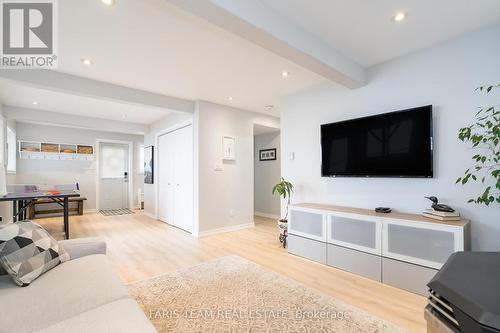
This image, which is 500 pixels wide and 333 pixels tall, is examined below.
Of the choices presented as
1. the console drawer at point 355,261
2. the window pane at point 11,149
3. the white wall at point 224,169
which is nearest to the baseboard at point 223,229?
the white wall at point 224,169

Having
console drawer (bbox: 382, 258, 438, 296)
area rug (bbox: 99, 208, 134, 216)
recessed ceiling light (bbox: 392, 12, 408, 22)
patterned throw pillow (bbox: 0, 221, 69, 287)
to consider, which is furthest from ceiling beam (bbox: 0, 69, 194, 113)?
area rug (bbox: 99, 208, 134, 216)

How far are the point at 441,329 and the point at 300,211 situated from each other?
8.35ft

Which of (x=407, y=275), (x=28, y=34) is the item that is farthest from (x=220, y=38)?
(x=407, y=275)

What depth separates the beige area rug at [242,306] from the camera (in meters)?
1.71

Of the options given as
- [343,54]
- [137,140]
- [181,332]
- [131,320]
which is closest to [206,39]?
[343,54]

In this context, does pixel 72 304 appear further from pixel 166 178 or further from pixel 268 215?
pixel 268 215

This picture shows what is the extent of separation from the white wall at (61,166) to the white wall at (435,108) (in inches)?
245

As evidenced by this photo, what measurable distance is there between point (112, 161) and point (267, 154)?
4.77 meters

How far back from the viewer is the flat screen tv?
7.90 feet

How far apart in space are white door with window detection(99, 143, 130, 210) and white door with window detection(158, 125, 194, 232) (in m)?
2.37

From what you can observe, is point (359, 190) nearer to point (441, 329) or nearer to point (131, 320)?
point (441, 329)

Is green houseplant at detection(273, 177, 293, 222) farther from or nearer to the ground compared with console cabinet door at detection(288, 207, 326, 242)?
farther from the ground

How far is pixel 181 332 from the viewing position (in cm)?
164

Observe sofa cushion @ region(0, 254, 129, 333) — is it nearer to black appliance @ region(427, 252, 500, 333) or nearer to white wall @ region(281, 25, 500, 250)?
black appliance @ region(427, 252, 500, 333)
